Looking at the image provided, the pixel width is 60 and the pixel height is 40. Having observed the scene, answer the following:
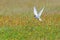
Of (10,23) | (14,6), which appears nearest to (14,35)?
(10,23)

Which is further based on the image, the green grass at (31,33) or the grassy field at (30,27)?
the grassy field at (30,27)

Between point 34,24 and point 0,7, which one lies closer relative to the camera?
point 34,24

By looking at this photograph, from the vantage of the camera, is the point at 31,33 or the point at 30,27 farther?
the point at 30,27

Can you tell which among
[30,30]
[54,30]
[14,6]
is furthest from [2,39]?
[14,6]

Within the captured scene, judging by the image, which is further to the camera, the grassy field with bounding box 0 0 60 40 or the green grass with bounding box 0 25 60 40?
the grassy field with bounding box 0 0 60 40

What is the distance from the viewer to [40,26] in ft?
39.8

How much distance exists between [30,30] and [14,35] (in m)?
0.86

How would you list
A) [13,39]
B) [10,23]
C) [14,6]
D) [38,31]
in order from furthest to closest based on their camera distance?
[14,6] → [10,23] → [38,31] → [13,39]

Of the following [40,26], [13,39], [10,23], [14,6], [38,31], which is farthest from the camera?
[14,6]

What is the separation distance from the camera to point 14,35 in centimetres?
1077

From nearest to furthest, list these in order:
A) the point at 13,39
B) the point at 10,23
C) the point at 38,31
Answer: the point at 13,39 → the point at 38,31 → the point at 10,23

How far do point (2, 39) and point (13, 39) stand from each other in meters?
0.41

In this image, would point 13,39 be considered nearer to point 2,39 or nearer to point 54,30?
point 2,39

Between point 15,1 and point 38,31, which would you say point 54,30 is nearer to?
point 38,31
